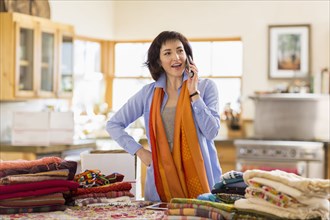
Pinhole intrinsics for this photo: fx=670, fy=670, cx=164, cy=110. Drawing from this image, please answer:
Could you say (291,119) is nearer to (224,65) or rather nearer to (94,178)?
(224,65)

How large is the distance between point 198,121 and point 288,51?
4.29 m

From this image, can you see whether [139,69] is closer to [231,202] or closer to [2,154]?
[2,154]

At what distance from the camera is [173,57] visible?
10.7 feet

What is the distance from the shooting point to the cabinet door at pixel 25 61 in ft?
18.9

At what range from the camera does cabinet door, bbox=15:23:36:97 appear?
5.77 meters

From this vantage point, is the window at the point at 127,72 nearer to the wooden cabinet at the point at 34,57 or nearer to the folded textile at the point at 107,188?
the wooden cabinet at the point at 34,57

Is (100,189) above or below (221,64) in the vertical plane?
below

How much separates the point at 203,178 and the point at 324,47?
14.3 feet

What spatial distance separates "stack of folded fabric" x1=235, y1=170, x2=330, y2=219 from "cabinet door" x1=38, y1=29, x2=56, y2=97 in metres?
4.08

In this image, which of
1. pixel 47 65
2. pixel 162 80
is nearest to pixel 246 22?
pixel 47 65

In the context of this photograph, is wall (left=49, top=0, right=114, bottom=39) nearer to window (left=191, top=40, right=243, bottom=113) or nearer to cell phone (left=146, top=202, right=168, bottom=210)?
window (left=191, top=40, right=243, bottom=113)

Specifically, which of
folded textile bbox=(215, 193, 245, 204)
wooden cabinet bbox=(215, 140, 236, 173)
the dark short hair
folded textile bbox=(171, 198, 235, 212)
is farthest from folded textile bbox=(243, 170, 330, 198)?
wooden cabinet bbox=(215, 140, 236, 173)

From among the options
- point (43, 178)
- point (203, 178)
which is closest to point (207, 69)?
point (203, 178)

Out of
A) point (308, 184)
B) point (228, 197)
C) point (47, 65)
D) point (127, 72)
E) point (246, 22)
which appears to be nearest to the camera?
point (308, 184)
